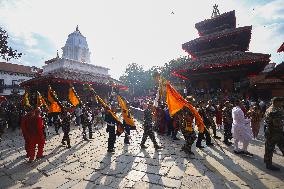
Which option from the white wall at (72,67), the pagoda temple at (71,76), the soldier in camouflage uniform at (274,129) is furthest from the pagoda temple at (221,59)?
the white wall at (72,67)

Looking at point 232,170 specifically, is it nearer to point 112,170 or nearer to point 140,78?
point 112,170

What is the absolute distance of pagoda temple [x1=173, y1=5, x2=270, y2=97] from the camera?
16797 millimetres

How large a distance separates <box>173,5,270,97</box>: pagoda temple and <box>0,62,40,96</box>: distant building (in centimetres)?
2989

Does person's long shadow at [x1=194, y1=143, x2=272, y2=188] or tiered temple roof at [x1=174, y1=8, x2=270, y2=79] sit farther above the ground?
tiered temple roof at [x1=174, y1=8, x2=270, y2=79]

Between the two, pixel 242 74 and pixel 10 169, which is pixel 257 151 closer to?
pixel 10 169

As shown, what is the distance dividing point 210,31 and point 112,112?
18417mm

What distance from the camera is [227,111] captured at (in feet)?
27.2

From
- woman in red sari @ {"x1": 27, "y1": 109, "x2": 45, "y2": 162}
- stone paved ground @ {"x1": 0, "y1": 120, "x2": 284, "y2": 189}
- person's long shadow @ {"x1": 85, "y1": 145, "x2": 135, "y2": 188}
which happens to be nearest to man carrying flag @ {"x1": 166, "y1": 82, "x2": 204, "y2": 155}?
stone paved ground @ {"x1": 0, "y1": 120, "x2": 284, "y2": 189}

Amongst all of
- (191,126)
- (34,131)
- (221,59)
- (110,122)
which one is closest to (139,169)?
(191,126)

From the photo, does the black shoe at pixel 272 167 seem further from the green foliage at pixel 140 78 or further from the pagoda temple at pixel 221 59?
the green foliage at pixel 140 78

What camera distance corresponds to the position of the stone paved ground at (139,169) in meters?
4.98

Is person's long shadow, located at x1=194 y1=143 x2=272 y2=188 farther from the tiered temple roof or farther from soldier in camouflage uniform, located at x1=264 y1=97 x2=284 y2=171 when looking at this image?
the tiered temple roof

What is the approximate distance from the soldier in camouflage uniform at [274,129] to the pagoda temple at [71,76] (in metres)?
11.2

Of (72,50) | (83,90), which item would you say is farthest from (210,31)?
(72,50)
